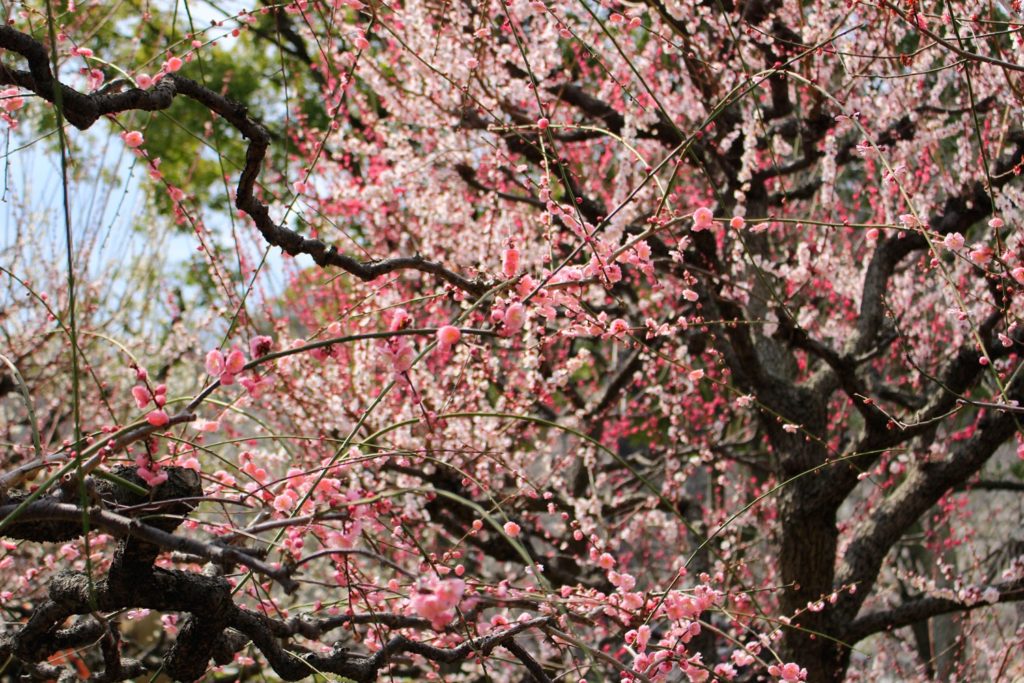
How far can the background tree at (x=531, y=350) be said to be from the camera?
1.66m

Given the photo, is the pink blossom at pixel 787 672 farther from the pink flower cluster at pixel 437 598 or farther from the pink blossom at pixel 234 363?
the pink blossom at pixel 234 363

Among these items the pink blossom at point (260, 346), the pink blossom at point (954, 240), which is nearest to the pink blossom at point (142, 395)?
the pink blossom at point (260, 346)

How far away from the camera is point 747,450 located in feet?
24.5

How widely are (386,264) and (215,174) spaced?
32.0 ft

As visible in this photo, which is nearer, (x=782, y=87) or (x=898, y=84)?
(x=898, y=84)

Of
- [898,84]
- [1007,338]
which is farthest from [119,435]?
[898,84]

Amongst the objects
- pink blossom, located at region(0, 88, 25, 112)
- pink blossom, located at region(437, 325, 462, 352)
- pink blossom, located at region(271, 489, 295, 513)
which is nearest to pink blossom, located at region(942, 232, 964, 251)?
pink blossom, located at region(437, 325, 462, 352)

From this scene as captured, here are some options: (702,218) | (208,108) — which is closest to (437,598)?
(702,218)

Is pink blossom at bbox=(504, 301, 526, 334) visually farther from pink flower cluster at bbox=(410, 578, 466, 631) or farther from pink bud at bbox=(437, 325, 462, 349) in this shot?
pink flower cluster at bbox=(410, 578, 466, 631)

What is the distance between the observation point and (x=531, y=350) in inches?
136

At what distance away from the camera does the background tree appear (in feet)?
5.44

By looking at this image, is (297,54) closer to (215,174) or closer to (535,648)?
(215,174)

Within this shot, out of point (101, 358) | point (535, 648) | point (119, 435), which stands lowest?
point (119, 435)

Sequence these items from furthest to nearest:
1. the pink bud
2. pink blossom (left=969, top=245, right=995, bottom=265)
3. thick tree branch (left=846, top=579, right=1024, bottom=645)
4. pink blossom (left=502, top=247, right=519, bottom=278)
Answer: thick tree branch (left=846, top=579, right=1024, bottom=645) → pink blossom (left=969, top=245, right=995, bottom=265) → pink blossom (left=502, top=247, right=519, bottom=278) → the pink bud
